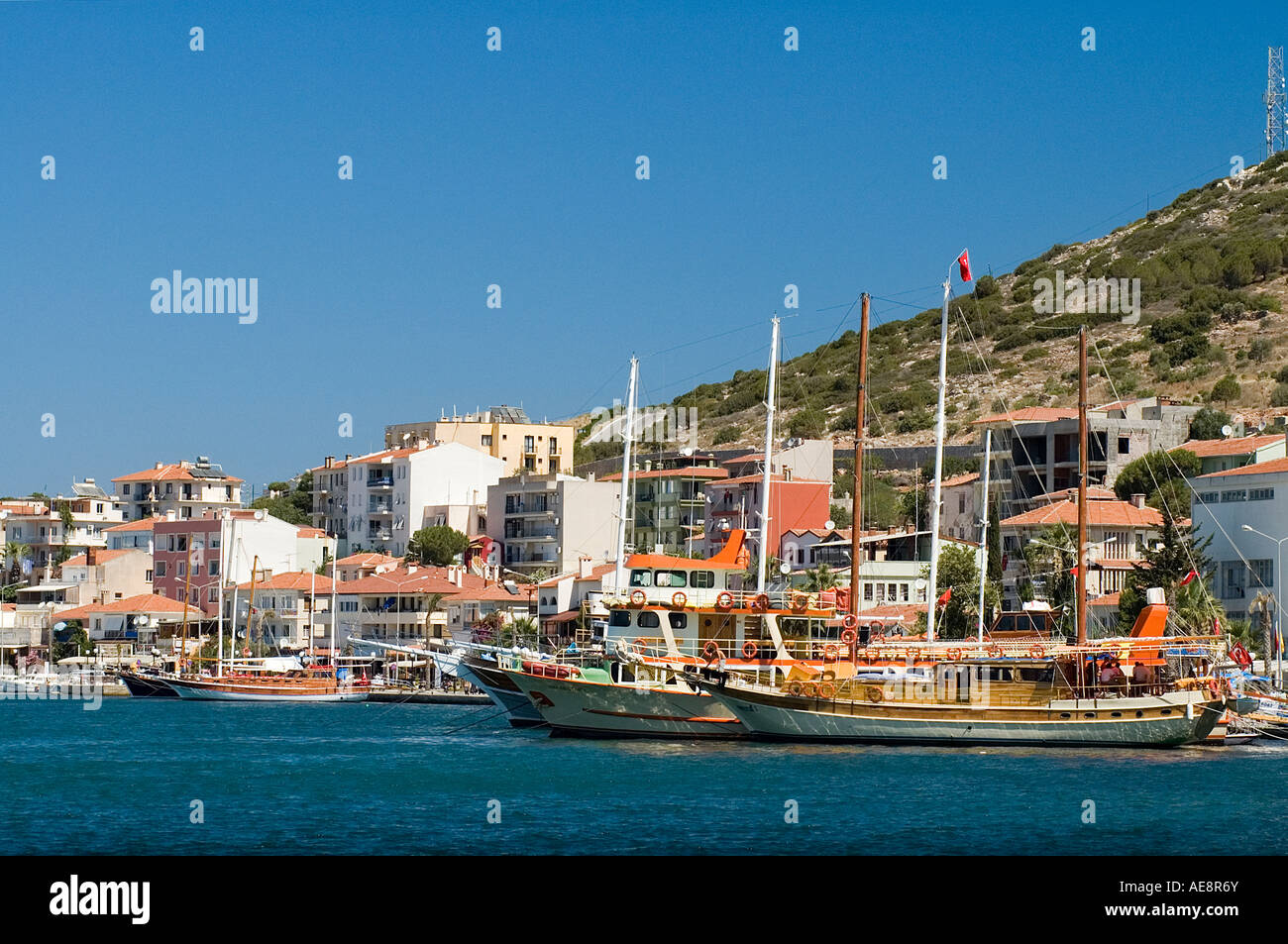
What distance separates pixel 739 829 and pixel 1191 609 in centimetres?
3504

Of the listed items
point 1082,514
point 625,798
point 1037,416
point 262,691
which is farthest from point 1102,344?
point 625,798

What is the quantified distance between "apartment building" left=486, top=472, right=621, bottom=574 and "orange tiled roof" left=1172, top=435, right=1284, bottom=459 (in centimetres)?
3746

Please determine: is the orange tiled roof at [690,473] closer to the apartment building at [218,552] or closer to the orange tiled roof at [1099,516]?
the apartment building at [218,552]

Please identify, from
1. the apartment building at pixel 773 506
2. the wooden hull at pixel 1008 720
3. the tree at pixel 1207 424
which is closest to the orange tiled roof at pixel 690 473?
the apartment building at pixel 773 506

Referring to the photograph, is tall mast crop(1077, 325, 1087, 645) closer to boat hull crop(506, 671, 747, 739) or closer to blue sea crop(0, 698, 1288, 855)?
blue sea crop(0, 698, 1288, 855)

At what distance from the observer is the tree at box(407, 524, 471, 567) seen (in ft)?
392

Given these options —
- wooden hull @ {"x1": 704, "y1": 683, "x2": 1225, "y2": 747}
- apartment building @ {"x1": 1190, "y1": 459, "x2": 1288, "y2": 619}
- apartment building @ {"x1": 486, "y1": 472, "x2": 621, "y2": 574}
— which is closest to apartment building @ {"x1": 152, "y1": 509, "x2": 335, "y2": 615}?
apartment building @ {"x1": 486, "y1": 472, "x2": 621, "y2": 574}

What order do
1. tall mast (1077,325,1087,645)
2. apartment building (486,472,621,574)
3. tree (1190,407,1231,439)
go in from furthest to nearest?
apartment building (486,472,621,574) < tree (1190,407,1231,439) < tall mast (1077,325,1087,645)

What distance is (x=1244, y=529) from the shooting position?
70812 mm

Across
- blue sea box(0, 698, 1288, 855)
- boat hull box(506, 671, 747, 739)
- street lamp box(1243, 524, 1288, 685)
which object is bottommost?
blue sea box(0, 698, 1288, 855)

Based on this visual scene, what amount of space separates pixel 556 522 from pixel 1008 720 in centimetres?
6471
